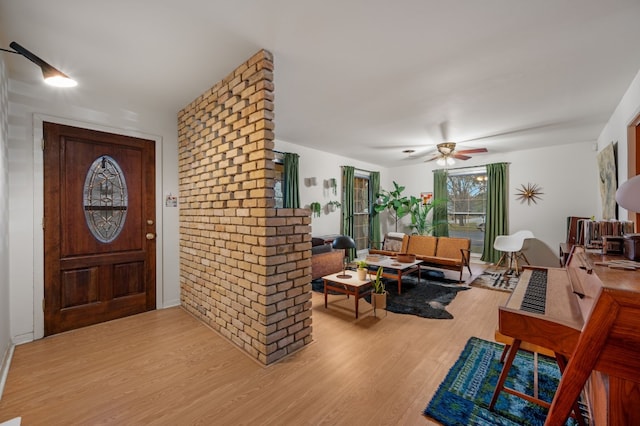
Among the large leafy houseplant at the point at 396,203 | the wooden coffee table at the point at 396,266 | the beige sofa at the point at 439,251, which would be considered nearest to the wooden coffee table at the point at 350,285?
the wooden coffee table at the point at 396,266

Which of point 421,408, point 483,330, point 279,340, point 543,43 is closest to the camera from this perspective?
point 421,408

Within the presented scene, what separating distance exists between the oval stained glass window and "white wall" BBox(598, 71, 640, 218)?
5.25m

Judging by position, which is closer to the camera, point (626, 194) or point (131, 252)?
point (626, 194)

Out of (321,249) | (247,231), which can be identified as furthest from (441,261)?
(247,231)

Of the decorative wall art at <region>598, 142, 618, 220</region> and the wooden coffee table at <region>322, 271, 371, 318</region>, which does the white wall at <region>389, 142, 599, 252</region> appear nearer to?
the decorative wall art at <region>598, 142, 618, 220</region>

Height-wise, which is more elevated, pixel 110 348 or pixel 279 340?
pixel 279 340

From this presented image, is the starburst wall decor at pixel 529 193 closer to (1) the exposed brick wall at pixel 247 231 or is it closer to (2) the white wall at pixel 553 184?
(2) the white wall at pixel 553 184

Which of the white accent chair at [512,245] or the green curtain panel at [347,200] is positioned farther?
the green curtain panel at [347,200]

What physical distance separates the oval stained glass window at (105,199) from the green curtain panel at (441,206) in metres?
6.32

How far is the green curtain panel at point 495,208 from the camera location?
5.93 m

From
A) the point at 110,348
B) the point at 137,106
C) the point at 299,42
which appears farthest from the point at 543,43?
the point at 110,348

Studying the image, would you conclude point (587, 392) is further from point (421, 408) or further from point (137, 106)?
point (137, 106)

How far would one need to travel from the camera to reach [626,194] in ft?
4.25

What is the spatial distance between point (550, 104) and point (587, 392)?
121 inches
